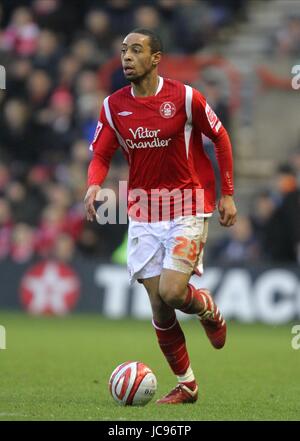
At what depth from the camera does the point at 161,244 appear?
26.9 ft

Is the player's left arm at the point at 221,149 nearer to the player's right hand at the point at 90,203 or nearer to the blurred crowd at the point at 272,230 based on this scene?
the player's right hand at the point at 90,203

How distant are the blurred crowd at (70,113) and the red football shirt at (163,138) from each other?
7441 mm

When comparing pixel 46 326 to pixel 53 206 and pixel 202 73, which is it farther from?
pixel 202 73

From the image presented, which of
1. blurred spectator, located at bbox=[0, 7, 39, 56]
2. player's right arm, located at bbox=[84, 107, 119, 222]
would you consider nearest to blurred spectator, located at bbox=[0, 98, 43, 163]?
blurred spectator, located at bbox=[0, 7, 39, 56]

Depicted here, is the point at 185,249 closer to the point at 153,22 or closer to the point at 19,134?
the point at 19,134

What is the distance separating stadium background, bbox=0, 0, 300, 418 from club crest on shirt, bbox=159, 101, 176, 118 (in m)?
6.22

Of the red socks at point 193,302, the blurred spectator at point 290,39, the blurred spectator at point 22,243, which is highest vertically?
the blurred spectator at point 290,39

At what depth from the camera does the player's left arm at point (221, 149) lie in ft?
26.7

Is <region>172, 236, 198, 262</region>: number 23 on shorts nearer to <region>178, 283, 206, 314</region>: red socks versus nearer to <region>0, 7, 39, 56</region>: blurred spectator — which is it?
<region>178, 283, 206, 314</region>: red socks

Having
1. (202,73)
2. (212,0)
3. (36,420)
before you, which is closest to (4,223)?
(202,73)

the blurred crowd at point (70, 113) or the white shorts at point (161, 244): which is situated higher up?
the blurred crowd at point (70, 113)

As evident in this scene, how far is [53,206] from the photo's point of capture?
658 inches

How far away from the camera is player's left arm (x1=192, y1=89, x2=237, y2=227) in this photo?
814 centimetres
